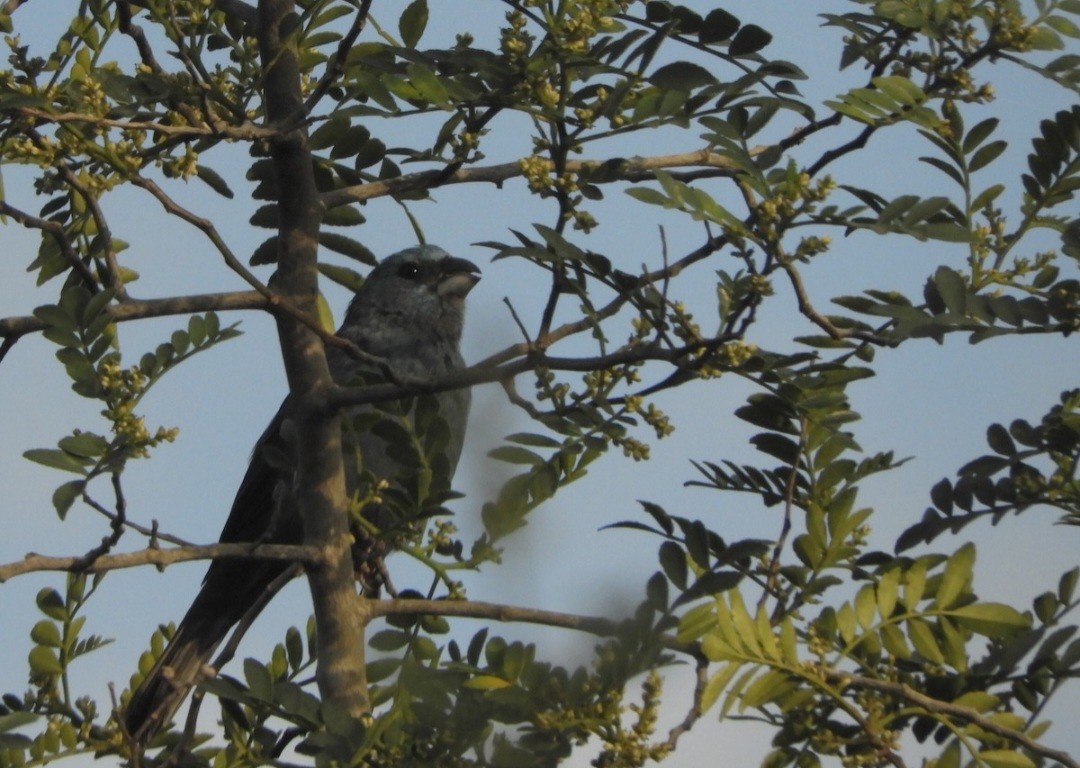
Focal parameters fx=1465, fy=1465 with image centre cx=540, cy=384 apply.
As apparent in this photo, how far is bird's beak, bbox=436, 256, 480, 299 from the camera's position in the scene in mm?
6457

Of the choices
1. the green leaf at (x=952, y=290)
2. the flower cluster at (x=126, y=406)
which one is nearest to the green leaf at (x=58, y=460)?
the flower cluster at (x=126, y=406)

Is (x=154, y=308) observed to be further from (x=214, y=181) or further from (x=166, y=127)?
(x=214, y=181)

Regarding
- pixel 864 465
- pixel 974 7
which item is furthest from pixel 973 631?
pixel 974 7

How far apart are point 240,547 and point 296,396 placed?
0.44 metres

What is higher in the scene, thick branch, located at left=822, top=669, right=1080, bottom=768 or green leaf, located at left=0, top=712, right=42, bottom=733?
green leaf, located at left=0, top=712, right=42, bottom=733

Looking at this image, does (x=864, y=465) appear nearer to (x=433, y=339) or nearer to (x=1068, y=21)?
(x=1068, y=21)

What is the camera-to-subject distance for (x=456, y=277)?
655 cm

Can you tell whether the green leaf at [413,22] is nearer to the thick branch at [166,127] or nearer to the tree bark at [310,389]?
the tree bark at [310,389]

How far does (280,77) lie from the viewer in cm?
325

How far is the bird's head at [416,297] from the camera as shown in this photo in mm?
6223

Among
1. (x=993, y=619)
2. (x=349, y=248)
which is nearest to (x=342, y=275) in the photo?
(x=349, y=248)

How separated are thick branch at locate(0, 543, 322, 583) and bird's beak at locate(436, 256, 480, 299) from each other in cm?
365

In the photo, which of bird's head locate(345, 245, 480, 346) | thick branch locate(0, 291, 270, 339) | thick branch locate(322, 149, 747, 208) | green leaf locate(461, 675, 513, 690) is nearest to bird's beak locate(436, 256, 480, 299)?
bird's head locate(345, 245, 480, 346)

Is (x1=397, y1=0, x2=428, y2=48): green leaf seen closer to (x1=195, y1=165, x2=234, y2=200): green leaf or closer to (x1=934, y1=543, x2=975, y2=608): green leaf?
(x1=195, y1=165, x2=234, y2=200): green leaf
